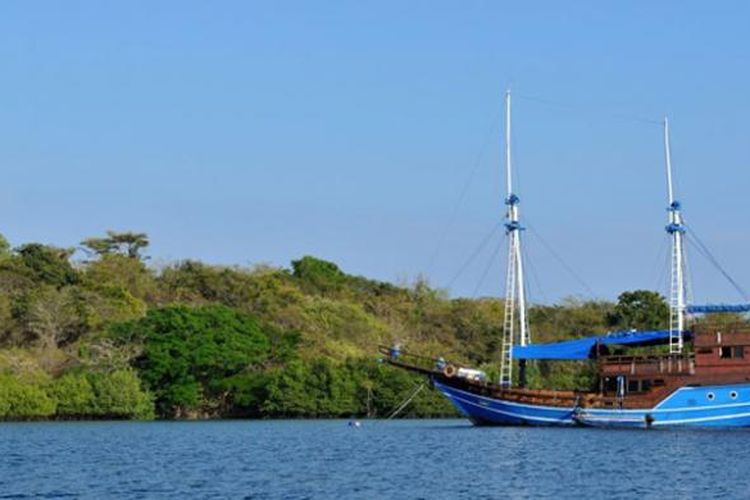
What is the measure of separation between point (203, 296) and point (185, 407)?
22.9 meters

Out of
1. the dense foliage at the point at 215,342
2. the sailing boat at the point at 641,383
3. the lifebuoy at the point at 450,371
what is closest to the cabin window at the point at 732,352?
the sailing boat at the point at 641,383

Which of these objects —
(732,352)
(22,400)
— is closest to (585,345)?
(732,352)

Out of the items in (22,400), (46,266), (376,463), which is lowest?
(376,463)

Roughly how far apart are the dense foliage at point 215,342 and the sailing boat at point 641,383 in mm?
13669

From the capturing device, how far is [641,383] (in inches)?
2479

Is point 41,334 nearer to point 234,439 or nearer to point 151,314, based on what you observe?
point 151,314

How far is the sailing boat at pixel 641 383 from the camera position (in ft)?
199

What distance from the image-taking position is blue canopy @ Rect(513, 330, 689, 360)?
6481cm

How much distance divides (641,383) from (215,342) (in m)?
27.7

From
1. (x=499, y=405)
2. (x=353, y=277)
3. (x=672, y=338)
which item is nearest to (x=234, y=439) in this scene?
(x=499, y=405)

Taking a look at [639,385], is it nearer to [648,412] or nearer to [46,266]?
[648,412]

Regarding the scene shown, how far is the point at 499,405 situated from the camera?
215 feet

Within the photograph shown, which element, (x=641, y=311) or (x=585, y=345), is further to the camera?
(x=641, y=311)

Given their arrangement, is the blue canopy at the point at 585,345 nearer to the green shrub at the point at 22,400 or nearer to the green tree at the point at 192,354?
Result: the green tree at the point at 192,354
